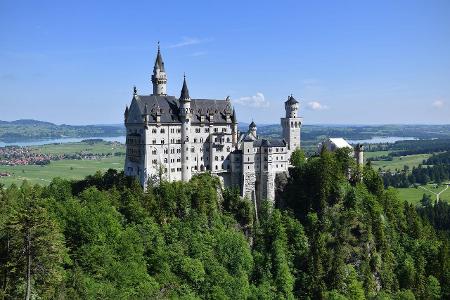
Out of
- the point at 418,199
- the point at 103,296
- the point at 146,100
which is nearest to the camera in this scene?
the point at 103,296

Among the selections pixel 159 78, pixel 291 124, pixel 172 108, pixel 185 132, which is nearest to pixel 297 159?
pixel 291 124

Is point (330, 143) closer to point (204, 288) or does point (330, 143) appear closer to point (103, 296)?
point (204, 288)

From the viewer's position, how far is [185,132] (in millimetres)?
96688

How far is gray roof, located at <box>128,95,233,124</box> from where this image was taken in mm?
93812

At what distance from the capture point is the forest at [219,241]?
5772 centimetres

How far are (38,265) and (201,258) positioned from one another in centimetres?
3253

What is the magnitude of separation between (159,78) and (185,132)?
1362cm

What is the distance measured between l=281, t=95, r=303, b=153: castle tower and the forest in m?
5.72

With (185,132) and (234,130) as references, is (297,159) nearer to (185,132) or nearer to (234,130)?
(234,130)

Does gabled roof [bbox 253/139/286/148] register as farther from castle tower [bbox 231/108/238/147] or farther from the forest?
the forest

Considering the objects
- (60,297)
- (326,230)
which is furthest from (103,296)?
(326,230)

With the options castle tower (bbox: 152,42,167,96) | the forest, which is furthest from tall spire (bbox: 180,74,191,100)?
the forest

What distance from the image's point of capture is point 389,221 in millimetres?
109562

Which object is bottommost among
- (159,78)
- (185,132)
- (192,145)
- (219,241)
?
(219,241)
